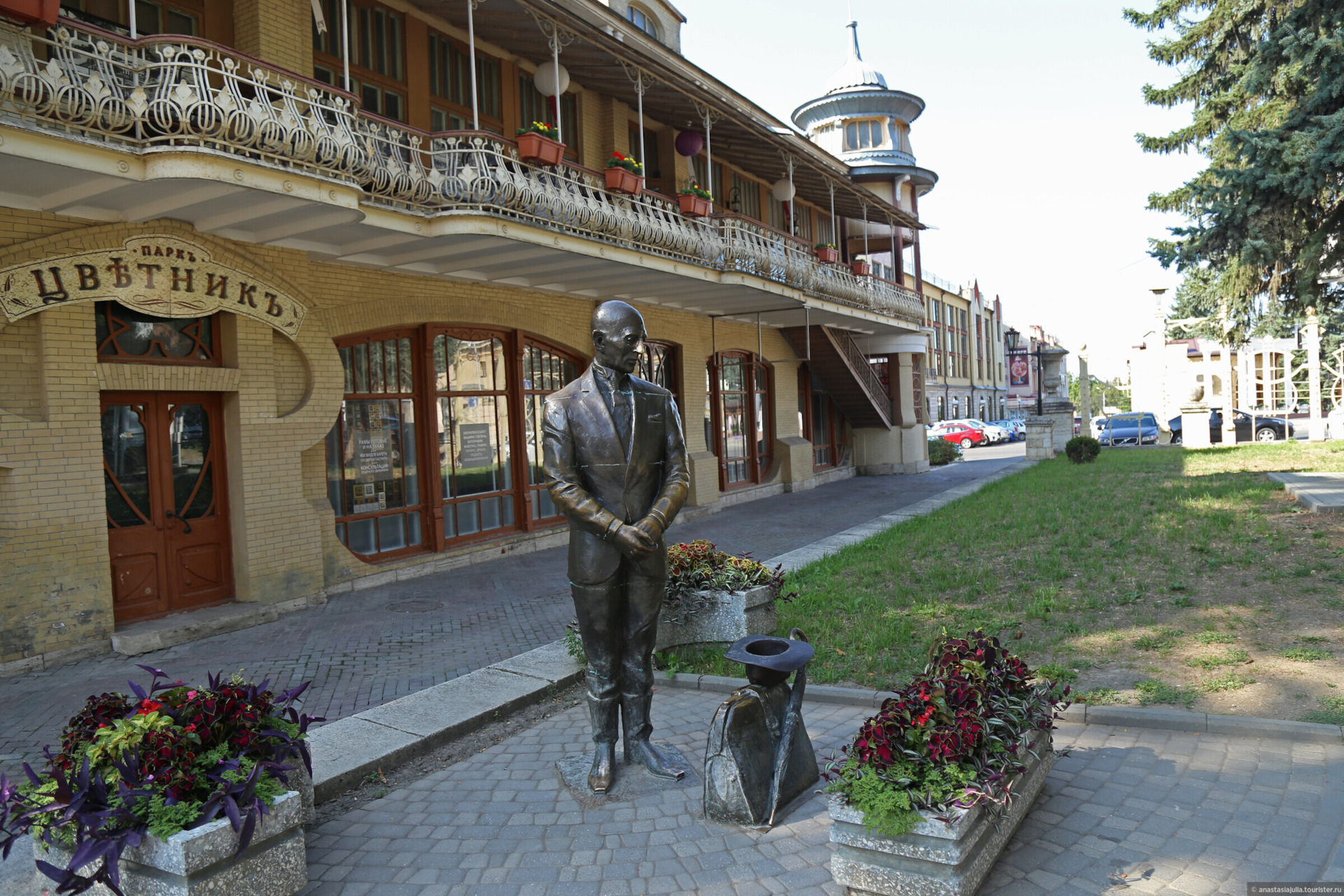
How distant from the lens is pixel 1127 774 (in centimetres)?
429

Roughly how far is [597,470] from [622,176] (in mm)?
8269

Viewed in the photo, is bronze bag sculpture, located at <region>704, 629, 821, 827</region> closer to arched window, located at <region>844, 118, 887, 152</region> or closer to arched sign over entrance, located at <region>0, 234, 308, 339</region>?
arched sign over entrance, located at <region>0, 234, 308, 339</region>

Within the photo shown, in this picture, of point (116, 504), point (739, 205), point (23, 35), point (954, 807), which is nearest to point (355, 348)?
point (116, 504)

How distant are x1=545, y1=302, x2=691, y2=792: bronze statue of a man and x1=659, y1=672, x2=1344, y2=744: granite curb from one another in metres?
1.64

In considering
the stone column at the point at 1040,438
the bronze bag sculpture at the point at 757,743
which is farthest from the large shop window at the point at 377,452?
the stone column at the point at 1040,438

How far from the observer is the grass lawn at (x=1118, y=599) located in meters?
5.58

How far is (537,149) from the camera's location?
9969 millimetres

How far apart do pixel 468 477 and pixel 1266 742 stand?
10093mm

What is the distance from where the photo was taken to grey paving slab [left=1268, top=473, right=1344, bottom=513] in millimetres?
11594

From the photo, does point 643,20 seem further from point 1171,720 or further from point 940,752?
point 940,752

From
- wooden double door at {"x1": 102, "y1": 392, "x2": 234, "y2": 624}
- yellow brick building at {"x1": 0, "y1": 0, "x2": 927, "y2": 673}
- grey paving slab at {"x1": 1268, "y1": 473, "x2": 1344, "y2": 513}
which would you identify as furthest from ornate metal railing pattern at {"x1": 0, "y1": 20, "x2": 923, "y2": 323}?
grey paving slab at {"x1": 1268, "y1": 473, "x2": 1344, "y2": 513}

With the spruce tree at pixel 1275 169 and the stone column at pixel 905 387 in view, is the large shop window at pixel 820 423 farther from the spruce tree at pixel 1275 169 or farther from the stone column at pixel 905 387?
the spruce tree at pixel 1275 169

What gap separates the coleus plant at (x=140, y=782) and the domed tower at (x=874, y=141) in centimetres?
2354

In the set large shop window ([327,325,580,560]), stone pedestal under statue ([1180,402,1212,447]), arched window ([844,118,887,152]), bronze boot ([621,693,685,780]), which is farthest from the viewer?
stone pedestal under statue ([1180,402,1212,447])
